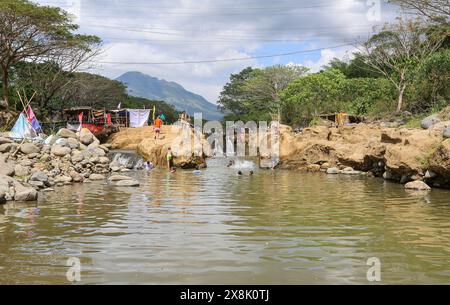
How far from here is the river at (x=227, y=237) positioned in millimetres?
5812

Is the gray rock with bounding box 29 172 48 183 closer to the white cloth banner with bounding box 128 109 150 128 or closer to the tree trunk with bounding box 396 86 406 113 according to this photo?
the white cloth banner with bounding box 128 109 150 128

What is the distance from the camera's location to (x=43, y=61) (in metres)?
37.3

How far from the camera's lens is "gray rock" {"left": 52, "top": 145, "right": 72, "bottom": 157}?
19.5 meters

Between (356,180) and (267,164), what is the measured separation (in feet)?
28.2

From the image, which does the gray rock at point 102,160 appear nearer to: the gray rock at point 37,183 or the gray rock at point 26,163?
the gray rock at point 26,163

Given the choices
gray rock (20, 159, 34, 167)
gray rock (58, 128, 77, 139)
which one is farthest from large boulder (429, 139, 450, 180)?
gray rock (58, 128, 77, 139)

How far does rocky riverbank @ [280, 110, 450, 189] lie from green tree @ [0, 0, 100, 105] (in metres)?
16.2

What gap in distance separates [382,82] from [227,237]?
35.4 meters

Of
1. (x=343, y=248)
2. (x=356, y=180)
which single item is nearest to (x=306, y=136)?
(x=356, y=180)

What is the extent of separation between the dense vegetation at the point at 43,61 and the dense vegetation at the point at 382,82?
61.8ft

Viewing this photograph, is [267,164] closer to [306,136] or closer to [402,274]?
[306,136]

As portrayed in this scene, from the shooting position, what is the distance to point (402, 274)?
19.0 ft

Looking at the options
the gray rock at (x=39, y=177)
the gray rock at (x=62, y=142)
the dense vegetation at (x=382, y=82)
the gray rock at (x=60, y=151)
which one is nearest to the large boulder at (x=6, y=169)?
the gray rock at (x=39, y=177)
